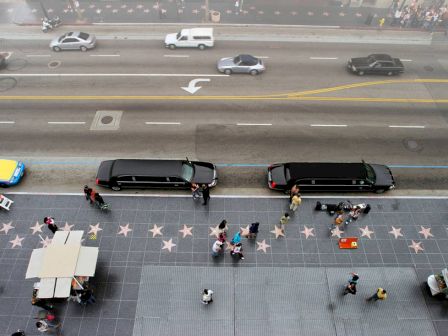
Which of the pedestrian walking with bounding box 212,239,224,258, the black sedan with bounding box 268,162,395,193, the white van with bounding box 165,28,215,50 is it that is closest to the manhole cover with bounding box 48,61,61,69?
the white van with bounding box 165,28,215,50

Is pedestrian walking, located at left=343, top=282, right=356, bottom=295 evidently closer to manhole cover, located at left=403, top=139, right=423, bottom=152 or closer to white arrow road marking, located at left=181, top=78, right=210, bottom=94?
manhole cover, located at left=403, top=139, right=423, bottom=152

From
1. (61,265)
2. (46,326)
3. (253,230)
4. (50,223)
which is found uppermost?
(50,223)

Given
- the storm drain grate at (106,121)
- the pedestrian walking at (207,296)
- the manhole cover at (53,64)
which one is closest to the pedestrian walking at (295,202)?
the pedestrian walking at (207,296)

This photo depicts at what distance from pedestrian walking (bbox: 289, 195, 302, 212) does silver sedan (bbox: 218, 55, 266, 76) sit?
1515 centimetres

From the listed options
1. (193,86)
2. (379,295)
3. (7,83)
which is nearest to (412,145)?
(379,295)

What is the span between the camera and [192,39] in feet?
109

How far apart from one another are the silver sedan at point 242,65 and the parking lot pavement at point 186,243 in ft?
47.7

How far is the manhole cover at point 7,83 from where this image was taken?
29.1 meters

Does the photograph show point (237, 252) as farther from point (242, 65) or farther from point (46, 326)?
point (242, 65)

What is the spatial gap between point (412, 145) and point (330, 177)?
366 inches

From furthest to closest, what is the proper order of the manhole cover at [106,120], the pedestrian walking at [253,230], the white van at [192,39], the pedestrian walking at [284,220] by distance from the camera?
the white van at [192,39] < the manhole cover at [106,120] < the pedestrian walking at [284,220] < the pedestrian walking at [253,230]

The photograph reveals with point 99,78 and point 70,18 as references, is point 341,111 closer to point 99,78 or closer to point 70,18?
point 99,78

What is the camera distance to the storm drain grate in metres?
25.7

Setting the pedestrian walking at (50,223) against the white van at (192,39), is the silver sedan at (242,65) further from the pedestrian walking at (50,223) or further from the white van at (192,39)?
the pedestrian walking at (50,223)
